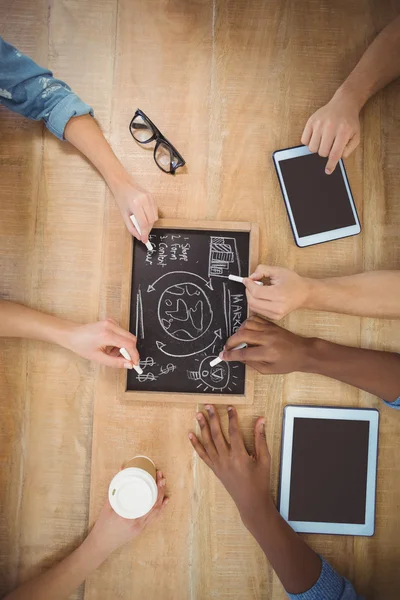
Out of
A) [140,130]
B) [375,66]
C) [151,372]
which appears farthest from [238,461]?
[375,66]

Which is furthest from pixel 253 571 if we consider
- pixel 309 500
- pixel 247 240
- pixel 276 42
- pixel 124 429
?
pixel 276 42

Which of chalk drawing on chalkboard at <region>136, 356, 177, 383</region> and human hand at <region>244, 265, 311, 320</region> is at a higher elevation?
human hand at <region>244, 265, 311, 320</region>

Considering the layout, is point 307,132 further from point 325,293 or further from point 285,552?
point 285,552

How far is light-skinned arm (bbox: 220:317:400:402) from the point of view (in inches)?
54.4

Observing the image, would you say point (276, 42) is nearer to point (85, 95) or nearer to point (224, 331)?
point (85, 95)

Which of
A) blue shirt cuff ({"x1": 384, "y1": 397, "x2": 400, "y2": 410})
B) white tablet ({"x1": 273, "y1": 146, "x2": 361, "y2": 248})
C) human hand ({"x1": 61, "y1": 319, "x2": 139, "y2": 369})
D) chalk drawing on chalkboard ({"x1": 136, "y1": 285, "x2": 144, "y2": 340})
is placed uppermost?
white tablet ({"x1": 273, "y1": 146, "x2": 361, "y2": 248})

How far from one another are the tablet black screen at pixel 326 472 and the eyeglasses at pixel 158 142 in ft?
3.02

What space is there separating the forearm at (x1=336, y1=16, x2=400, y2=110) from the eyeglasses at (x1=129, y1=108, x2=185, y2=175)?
56cm

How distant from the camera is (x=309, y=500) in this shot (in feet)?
4.82

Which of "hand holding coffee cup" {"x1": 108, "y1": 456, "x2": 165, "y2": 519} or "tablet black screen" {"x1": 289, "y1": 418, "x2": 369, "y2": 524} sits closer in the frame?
"hand holding coffee cup" {"x1": 108, "y1": 456, "x2": 165, "y2": 519}

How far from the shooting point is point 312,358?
55.9 inches

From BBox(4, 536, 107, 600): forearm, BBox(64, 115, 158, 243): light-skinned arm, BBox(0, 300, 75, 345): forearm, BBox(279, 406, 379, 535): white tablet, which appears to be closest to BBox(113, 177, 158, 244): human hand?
BBox(64, 115, 158, 243): light-skinned arm

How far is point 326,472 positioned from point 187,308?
693 millimetres

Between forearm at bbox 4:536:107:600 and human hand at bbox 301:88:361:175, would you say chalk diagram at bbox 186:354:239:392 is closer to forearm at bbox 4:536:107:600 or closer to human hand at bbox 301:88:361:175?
forearm at bbox 4:536:107:600
